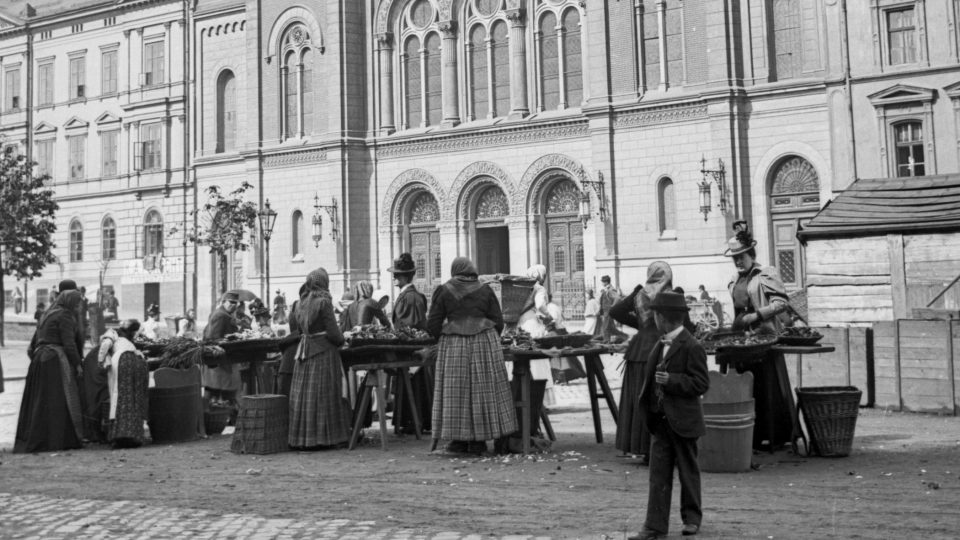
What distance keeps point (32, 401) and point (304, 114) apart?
28.7 meters

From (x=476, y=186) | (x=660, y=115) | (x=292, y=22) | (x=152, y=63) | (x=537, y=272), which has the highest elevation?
(x=152, y=63)

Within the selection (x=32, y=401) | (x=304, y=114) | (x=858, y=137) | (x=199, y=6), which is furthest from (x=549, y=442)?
(x=199, y=6)

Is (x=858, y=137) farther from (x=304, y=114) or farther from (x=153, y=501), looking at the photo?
(x=153, y=501)

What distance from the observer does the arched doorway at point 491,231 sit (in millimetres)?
37094

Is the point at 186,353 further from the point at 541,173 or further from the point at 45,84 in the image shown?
the point at 45,84

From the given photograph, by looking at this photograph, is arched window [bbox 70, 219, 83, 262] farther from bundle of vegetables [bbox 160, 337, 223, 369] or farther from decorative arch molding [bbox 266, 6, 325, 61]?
bundle of vegetables [bbox 160, 337, 223, 369]

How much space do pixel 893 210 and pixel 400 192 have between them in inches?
861

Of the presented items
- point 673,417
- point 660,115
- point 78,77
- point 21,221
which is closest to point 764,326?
point 673,417

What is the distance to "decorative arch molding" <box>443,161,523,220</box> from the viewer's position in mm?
36000

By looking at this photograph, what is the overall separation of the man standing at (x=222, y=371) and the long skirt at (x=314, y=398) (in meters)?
2.54

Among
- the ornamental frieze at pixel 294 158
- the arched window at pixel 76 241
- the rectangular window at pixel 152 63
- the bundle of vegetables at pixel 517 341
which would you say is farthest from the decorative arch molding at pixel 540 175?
the arched window at pixel 76 241

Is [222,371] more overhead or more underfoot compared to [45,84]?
more underfoot

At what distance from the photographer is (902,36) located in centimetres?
2794

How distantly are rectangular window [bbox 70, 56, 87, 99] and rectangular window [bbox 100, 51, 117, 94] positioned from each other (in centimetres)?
133
